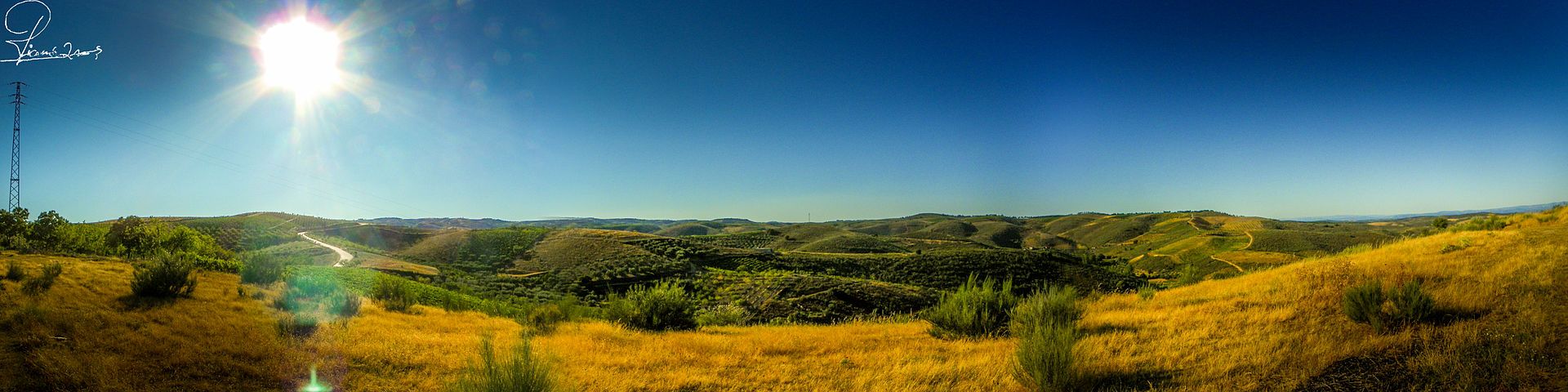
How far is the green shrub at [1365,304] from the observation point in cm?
671

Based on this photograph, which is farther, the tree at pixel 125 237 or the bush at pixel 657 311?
the tree at pixel 125 237

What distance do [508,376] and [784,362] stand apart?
12.3ft

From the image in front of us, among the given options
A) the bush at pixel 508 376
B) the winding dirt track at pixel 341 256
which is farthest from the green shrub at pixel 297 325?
the winding dirt track at pixel 341 256

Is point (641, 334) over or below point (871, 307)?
over

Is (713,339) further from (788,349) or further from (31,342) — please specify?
(31,342)

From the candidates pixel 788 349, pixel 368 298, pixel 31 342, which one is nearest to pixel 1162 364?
pixel 788 349

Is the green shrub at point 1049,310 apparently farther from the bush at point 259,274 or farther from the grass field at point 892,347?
the bush at point 259,274

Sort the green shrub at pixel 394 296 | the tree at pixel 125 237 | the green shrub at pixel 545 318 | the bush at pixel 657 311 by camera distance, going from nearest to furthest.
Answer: the green shrub at pixel 545 318 → the bush at pixel 657 311 → the green shrub at pixel 394 296 → the tree at pixel 125 237

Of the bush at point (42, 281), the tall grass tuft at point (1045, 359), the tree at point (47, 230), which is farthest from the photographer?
the tree at point (47, 230)

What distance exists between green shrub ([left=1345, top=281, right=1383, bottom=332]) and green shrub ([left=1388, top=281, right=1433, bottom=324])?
0.16m

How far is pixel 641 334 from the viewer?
10.8 m

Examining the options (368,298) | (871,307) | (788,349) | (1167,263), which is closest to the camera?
(788,349)

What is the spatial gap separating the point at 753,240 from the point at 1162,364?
122739 mm

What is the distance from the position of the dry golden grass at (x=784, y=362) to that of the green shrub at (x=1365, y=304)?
4.49m
